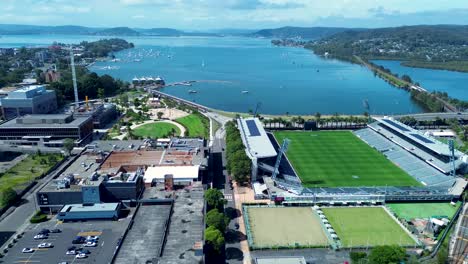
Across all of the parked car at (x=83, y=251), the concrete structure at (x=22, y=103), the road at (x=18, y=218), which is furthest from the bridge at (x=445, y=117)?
the concrete structure at (x=22, y=103)

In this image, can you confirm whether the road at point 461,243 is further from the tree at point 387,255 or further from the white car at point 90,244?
the white car at point 90,244

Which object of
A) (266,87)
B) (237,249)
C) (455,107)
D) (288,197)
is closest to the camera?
(237,249)

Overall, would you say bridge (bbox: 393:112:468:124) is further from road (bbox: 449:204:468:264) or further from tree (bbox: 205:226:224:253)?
tree (bbox: 205:226:224:253)

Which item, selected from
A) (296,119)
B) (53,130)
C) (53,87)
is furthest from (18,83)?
(296,119)

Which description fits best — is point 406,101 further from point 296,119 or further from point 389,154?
point 389,154

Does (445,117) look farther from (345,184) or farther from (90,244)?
(90,244)

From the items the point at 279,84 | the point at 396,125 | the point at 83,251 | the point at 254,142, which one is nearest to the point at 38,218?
the point at 83,251

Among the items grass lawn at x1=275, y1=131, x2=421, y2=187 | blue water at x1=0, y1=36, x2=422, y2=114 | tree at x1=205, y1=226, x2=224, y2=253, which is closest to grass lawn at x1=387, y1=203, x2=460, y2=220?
grass lawn at x1=275, y1=131, x2=421, y2=187

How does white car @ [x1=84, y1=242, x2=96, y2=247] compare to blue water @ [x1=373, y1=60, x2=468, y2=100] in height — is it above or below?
below
